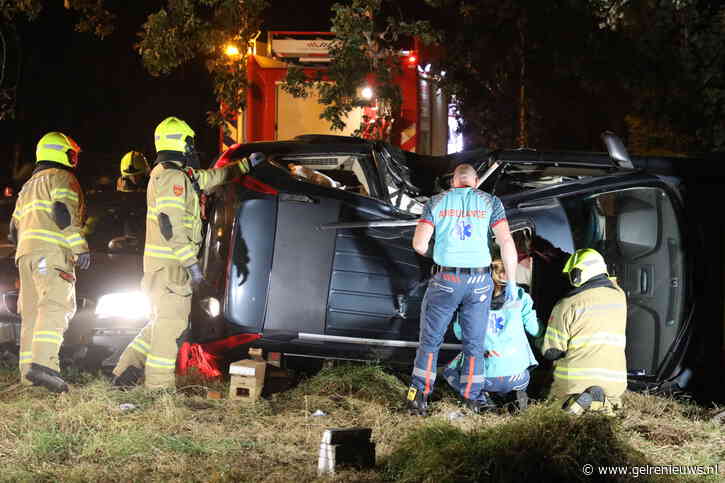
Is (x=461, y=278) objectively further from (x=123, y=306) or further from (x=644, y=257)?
(x=123, y=306)

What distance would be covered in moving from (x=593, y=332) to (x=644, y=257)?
911mm

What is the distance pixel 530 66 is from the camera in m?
15.9

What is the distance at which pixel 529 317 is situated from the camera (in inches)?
212

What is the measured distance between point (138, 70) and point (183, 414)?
14.7 metres

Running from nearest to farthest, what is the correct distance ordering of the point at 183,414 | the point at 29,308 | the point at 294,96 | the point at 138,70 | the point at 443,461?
the point at 443,461, the point at 183,414, the point at 29,308, the point at 294,96, the point at 138,70

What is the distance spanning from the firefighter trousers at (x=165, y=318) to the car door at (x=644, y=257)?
2.68 meters

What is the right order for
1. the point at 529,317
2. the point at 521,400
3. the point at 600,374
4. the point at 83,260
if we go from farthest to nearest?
1. the point at 83,260
2. the point at 529,317
3. the point at 521,400
4. the point at 600,374

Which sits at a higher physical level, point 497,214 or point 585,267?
point 497,214

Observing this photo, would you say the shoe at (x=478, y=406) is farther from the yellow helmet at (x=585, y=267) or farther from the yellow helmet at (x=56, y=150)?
the yellow helmet at (x=56, y=150)

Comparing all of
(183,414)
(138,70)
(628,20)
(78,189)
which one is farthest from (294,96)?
(138,70)

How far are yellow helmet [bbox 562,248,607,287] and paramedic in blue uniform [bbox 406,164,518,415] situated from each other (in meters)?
0.37

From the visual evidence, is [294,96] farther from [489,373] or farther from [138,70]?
[138,70]

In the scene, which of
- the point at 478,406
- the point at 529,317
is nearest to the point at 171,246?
the point at 478,406

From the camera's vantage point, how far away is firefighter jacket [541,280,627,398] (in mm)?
5059
